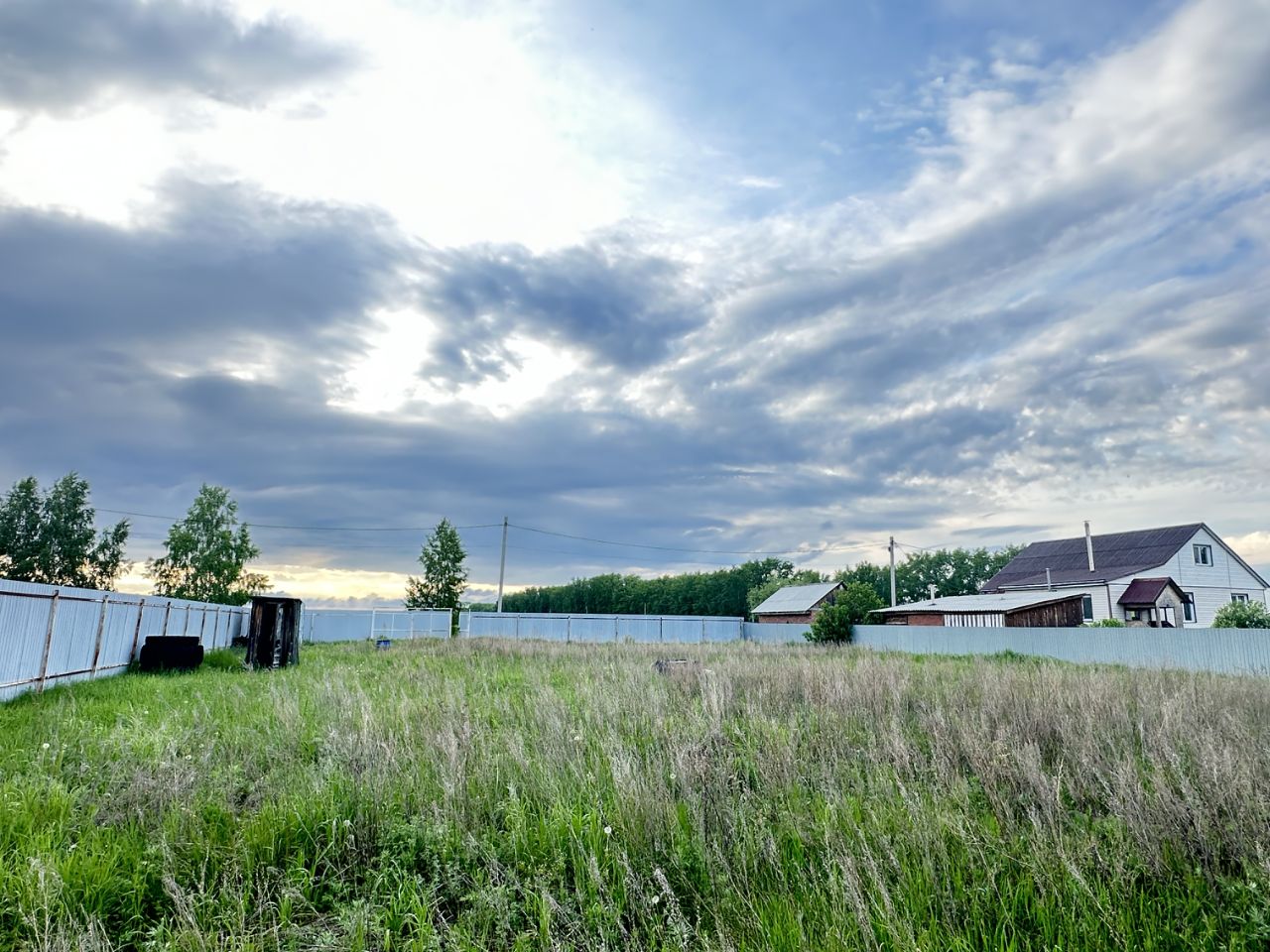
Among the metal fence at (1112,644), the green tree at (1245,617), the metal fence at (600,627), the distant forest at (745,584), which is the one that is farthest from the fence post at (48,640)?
the distant forest at (745,584)

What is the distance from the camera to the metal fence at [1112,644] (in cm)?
1820

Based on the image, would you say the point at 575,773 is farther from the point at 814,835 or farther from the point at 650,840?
the point at 814,835

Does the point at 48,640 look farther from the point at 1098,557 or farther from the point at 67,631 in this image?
the point at 1098,557

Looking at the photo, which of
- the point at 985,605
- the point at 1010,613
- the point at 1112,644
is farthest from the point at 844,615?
the point at 1112,644

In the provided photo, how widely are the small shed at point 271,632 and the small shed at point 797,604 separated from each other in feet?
106

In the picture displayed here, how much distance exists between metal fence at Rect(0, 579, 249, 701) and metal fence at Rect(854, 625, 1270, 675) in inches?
887

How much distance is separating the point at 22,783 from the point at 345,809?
2955mm

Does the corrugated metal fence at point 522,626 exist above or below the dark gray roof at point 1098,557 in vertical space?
below

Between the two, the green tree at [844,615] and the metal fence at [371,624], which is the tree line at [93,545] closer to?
the metal fence at [371,624]

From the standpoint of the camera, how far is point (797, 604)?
48312 mm

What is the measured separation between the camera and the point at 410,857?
4074 mm

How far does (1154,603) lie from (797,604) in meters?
20.8

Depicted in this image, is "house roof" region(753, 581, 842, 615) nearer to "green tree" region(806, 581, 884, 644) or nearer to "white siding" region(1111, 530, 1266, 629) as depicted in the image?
"green tree" region(806, 581, 884, 644)

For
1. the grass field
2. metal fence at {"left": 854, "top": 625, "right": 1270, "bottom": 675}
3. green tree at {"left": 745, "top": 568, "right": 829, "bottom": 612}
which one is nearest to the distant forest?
green tree at {"left": 745, "top": 568, "right": 829, "bottom": 612}
